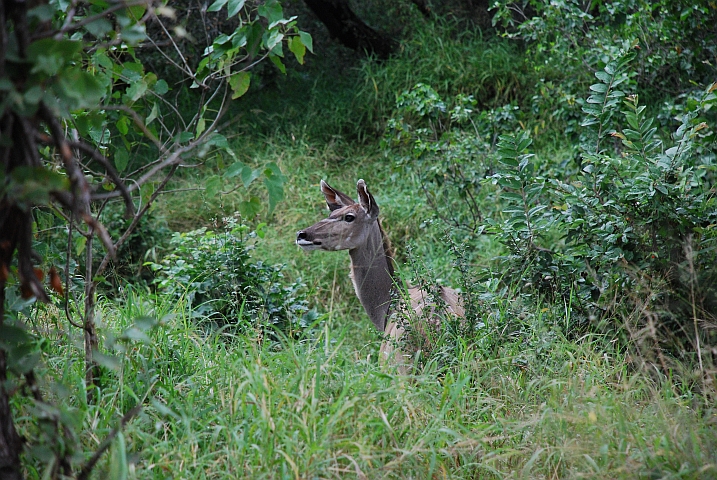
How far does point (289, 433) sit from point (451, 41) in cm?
759

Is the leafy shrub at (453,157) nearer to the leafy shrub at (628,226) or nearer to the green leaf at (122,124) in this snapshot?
the leafy shrub at (628,226)

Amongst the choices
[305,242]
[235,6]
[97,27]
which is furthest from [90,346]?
[305,242]

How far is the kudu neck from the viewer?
501 cm

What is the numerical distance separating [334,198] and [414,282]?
161 cm

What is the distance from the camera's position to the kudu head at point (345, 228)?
4.96 metres

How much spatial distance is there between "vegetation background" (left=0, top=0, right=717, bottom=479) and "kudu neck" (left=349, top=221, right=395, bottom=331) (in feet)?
0.91

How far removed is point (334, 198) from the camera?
548 centimetres

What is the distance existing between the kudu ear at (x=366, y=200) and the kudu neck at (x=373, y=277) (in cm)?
11

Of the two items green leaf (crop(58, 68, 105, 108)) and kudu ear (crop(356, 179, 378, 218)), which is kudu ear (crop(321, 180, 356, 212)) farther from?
Result: green leaf (crop(58, 68, 105, 108))

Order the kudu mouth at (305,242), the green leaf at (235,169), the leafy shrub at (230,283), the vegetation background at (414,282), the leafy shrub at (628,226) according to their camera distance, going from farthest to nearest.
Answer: the kudu mouth at (305,242) → the leafy shrub at (230,283) → the leafy shrub at (628,226) → the green leaf at (235,169) → the vegetation background at (414,282)

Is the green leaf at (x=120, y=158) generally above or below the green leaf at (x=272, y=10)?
below

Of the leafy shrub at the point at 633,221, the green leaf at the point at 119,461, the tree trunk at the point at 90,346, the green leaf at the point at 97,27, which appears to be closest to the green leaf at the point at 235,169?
the green leaf at the point at 97,27

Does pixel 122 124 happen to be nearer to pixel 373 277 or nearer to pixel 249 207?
pixel 249 207

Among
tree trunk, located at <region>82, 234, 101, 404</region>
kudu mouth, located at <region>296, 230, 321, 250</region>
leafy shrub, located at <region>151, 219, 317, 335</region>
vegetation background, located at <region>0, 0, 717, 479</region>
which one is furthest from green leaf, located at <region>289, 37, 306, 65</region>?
kudu mouth, located at <region>296, 230, 321, 250</region>
